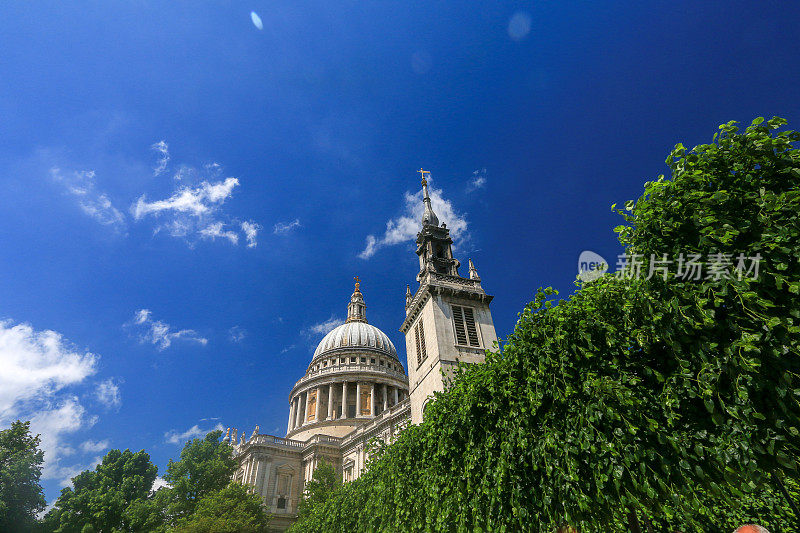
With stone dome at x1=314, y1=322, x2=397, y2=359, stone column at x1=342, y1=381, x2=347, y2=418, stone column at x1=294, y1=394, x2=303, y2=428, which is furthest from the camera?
stone dome at x1=314, y1=322, x2=397, y2=359

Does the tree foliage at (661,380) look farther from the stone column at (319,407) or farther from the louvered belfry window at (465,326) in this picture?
the stone column at (319,407)

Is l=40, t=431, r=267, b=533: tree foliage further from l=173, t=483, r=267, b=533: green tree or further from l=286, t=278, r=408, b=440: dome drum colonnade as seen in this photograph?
l=286, t=278, r=408, b=440: dome drum colonnade

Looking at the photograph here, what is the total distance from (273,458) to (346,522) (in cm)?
3835

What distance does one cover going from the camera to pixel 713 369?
906 cm

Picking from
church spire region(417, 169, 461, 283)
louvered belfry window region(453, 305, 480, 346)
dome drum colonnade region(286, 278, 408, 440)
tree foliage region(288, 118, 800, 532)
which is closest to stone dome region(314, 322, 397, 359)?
dome drum colonnade region(286, 278, 408, 440)

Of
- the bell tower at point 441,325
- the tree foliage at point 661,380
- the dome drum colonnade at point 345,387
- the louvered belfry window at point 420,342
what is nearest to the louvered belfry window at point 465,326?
the bell tower at point 441,325

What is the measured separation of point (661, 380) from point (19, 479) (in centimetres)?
4979

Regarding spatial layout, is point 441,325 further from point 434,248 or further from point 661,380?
point 661,380

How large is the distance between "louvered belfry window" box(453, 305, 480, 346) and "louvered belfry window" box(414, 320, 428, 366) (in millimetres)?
3159

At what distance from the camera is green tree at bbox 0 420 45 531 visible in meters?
35.4

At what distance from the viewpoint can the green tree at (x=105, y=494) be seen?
3950 centimetres

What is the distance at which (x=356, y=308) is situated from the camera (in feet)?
314

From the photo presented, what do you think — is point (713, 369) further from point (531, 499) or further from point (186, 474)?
point (186, 474)

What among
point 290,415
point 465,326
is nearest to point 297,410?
point 290,415
